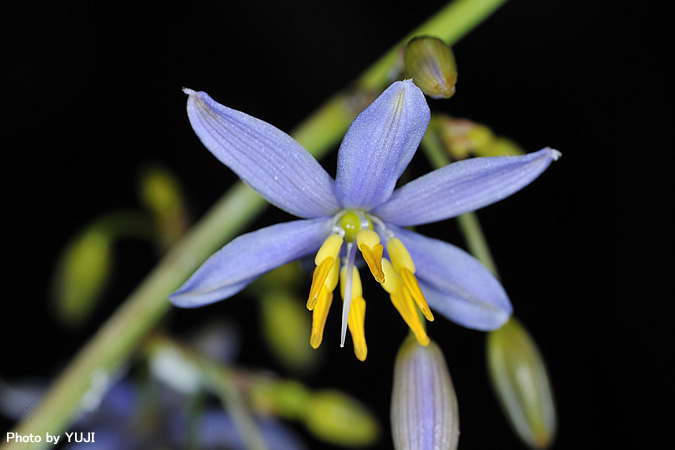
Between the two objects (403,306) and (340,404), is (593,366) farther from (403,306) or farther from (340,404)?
(403,306)

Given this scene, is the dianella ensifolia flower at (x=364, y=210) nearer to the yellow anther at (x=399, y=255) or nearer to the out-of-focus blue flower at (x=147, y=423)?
the yellow anther at (x=399, y=255)

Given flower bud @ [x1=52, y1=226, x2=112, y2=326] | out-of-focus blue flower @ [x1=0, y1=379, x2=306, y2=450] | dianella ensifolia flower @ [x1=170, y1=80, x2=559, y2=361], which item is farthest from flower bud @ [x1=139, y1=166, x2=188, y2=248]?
dianella ensifolia flower @ [x1=170, y1=80, x2=559, y2=361]

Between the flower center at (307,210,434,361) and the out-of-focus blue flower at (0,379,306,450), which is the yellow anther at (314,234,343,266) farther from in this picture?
the out-of-focus blue flower at (0,379,306,450)

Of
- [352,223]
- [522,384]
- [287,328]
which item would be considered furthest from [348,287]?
[287,328]

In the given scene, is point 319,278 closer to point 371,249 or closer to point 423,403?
point 371,249

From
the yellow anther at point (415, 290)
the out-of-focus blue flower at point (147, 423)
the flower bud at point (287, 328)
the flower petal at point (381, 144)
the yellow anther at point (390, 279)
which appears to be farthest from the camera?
the flower bud at point (287, 328)

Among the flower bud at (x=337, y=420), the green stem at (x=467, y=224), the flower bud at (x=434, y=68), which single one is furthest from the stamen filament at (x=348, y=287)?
the flower bud at (x=337, y=420)

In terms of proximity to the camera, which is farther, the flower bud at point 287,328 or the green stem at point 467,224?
the flower bud at point 287,328

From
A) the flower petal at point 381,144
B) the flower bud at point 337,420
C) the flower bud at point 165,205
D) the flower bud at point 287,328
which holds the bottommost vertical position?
the flower bud at point 337,420
